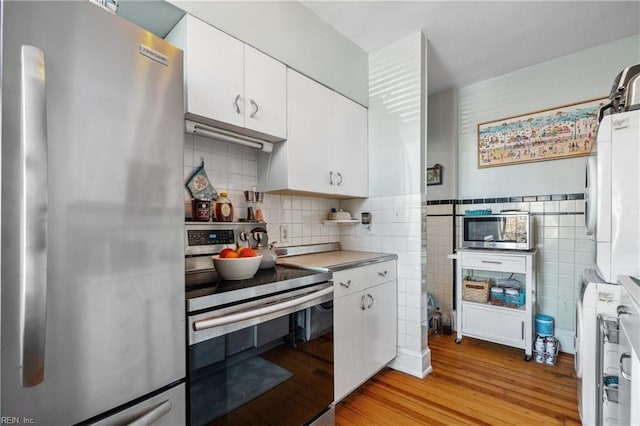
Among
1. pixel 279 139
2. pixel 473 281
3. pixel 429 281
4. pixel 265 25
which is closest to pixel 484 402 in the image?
pixel 473 281

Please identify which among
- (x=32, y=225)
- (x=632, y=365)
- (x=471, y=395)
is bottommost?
(x=471, y=395)

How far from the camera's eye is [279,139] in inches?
72.2

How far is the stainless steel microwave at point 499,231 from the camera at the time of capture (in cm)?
250

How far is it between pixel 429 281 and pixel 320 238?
1.56 metres

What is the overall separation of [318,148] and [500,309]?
2.11 m

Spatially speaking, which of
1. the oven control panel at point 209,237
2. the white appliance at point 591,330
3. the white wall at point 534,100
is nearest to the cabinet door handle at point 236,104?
the oven control panel at point 209,237

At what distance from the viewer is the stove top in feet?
3.46

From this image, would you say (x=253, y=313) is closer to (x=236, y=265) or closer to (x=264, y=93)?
(x=236, y=265)

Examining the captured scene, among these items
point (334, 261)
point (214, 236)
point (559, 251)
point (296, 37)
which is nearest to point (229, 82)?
point (296, 37)

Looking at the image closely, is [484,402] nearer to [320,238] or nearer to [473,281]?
[473,281]

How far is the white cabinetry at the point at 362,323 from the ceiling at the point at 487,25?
1.75 m

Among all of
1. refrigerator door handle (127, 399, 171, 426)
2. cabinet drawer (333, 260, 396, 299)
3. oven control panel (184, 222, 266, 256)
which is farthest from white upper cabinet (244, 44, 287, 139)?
refrigerator door handle (127, 399, 171, 426)

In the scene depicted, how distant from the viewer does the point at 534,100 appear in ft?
9.09

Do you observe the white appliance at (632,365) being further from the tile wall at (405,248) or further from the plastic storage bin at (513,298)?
the plastic storage bin at (513,298)
